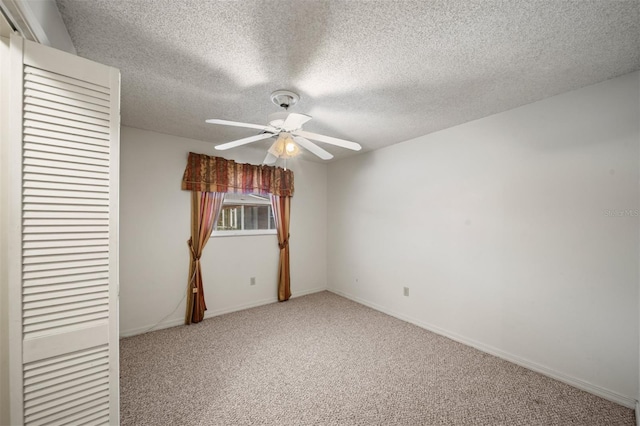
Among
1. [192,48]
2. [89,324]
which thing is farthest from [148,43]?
[89,324]

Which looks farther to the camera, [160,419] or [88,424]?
[160,419]

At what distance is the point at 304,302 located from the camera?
4.08 m

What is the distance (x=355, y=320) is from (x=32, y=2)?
3673 millimetres

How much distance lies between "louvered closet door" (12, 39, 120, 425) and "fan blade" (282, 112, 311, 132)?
0.97 metres

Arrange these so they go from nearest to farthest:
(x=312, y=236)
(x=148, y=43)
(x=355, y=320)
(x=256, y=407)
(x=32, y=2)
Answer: (x=32, y=2) → (x=148, y=43) → (x=256, y=407) → (x=355, y=320) → (x=312, y=236)

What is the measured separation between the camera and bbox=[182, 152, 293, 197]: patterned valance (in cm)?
336

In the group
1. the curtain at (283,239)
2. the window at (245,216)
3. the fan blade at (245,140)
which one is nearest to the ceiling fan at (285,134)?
the fan blade at (245,140)

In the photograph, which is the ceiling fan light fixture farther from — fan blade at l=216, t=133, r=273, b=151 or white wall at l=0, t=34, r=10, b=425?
white wall at l=0, t=34, r=10, b=425

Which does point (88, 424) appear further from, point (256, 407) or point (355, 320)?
point (355, 320)

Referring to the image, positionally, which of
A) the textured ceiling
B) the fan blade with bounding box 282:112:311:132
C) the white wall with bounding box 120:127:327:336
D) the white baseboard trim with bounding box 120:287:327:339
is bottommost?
the white baseboard trim with bounding box 120:287:327:339

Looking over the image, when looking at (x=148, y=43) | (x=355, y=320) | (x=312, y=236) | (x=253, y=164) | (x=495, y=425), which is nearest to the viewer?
(x=148, y=43)

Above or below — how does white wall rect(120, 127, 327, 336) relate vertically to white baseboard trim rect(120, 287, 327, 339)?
above

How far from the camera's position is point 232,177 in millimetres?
3641

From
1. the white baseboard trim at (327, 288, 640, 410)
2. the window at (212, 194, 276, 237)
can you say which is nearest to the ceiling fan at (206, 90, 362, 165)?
the window at (212, 194, 276, 237)
